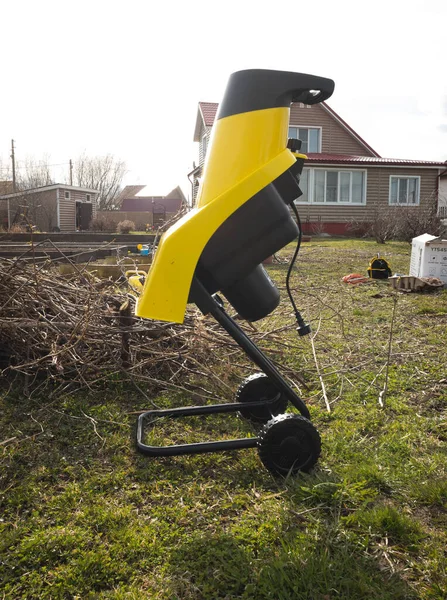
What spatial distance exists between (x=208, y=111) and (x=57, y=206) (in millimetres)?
13870

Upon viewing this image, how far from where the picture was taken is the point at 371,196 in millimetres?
26219

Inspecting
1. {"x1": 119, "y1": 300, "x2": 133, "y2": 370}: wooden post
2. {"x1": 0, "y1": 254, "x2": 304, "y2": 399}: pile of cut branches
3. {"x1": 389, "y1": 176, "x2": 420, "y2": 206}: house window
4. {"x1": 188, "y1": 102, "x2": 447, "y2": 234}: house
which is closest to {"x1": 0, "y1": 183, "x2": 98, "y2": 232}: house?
{"x1": 188, "y1": 102, "x2": 447, "y2": 234}: house

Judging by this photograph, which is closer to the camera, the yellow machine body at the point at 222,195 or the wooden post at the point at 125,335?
the yellow machine body at the point at 222,195

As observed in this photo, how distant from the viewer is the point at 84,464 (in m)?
2.38

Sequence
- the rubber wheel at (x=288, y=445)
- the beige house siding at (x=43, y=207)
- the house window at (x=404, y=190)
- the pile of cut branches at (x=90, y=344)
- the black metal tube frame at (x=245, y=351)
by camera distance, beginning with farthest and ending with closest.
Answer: the beige house siding at (x=43, y=207), the house window at (x=404, y=190), the pile of cut branches at (x=90, y=344), the rubber wheel at (x=288, y=445), the black metal tube frame at (x=245, y=351)

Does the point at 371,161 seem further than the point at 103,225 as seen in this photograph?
No

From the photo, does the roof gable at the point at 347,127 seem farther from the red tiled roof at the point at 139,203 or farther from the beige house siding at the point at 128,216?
the red tiled roof at the point at 139,203

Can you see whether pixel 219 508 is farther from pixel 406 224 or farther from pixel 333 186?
pixel 333 186

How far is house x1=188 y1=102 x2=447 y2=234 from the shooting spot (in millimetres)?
25344

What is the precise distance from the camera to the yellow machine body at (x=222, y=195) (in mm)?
1934

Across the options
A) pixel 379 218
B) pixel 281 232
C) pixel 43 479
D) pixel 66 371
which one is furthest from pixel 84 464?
pixel 379 218

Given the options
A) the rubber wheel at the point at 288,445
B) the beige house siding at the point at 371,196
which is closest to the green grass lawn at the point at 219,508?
the rubber wheel at the point at 288,445

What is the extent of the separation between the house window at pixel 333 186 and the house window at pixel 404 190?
1.67 metres

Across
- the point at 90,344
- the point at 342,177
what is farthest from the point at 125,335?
the point at 342,177
